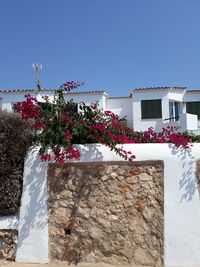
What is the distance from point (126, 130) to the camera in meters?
5.77

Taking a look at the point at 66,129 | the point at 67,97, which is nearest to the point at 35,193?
the point at 66,129

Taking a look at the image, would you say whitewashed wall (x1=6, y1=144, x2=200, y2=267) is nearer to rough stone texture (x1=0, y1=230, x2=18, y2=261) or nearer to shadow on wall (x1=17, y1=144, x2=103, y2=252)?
shadow on wall (x1=17, y1=144, x2=103, y2=252)

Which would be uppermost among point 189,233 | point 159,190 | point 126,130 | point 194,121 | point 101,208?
point 194,121

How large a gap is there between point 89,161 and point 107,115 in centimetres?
142

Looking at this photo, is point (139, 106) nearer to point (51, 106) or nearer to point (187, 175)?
point (51, 106)

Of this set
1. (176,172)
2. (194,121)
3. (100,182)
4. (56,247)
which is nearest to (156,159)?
(176,172)

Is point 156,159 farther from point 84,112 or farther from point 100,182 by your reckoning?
point 84,112

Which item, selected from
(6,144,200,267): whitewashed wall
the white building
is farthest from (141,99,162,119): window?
(6,144,200,267): whitewashed wall

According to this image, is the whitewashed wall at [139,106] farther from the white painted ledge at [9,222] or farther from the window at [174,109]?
the white painted ledge at [9,222]

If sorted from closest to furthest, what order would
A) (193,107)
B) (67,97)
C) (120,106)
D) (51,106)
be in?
(51,106)
(67,97)
(193,107)
(120,106)

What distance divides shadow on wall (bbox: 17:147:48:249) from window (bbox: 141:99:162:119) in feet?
54.1

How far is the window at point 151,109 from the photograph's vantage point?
19.9 meters

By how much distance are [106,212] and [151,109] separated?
16.7 m

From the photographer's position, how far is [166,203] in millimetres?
4129
